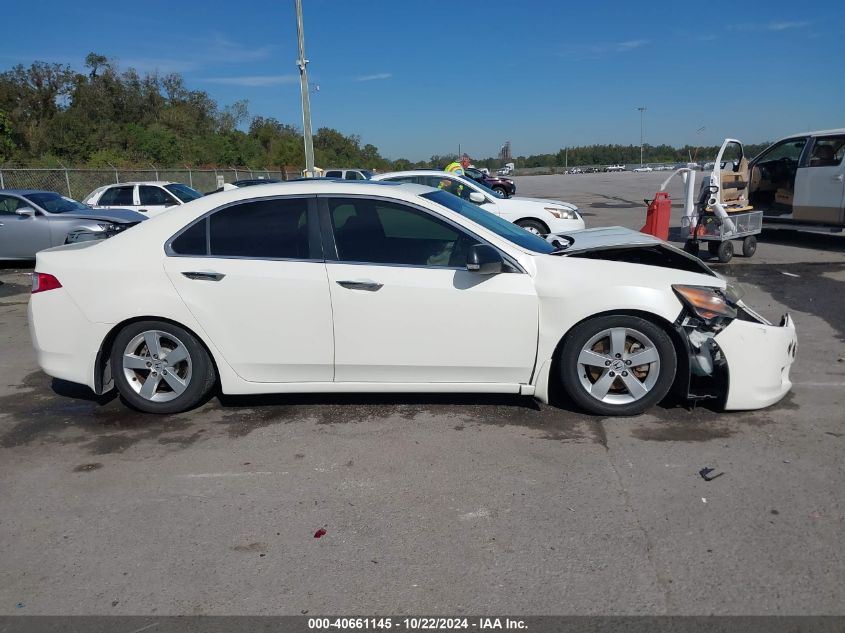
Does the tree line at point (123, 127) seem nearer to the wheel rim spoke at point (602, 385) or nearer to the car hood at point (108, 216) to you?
the car hood at point (108, 216)

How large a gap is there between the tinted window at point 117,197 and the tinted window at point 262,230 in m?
13.9

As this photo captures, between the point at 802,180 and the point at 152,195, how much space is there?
14.9m

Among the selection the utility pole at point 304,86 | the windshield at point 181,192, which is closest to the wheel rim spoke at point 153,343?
the windshield at point 181,192

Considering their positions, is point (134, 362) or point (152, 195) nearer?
point (134, 362)

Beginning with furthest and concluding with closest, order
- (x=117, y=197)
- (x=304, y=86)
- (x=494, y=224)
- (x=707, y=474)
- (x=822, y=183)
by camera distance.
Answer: (x=304, y=86), (x=117, y=197), (x=822, y=183), (x=494, y=224), (x=707, y=474)

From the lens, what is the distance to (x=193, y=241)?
4781mm

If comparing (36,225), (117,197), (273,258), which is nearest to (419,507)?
(273,258)

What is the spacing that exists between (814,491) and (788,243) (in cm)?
1162

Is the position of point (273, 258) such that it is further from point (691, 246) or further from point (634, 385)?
point (691, 246)

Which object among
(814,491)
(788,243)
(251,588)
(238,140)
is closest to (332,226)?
(251,588)

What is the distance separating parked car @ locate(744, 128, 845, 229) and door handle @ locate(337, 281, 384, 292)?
1003 cm

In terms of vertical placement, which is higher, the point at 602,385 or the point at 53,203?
the point at 53,203

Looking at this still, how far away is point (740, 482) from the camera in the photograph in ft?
12.2

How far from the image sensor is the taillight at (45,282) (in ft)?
15.8
